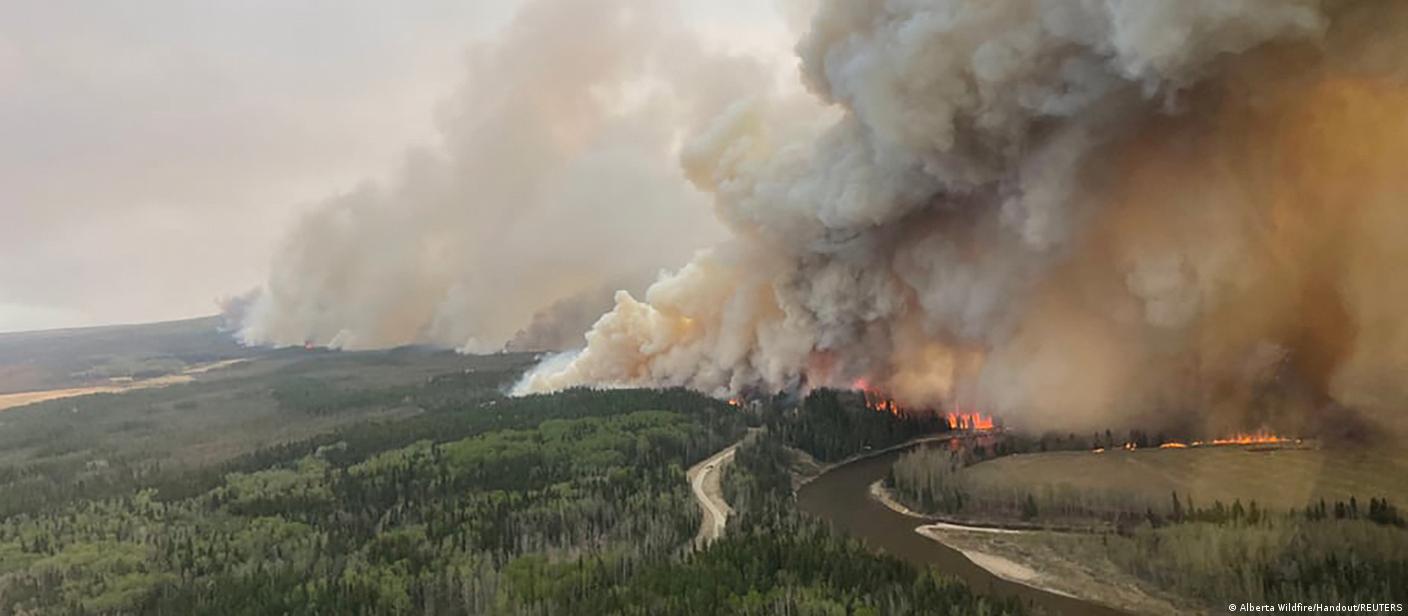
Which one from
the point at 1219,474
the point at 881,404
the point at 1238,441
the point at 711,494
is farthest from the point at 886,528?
the point at 881,404

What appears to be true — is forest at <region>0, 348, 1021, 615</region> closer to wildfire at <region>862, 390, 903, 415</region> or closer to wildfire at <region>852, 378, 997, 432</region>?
wildfire at <region>852, 378, 997, 432</region>

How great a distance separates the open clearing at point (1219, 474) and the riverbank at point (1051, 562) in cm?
707

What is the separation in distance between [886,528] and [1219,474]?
28594mm

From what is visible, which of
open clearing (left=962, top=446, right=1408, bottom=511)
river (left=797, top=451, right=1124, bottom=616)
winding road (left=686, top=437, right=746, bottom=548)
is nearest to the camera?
river (left=797, top=451, right=1124, bottom=616)

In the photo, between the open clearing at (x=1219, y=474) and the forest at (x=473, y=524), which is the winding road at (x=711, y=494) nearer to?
the forest at (x=473, y=524)

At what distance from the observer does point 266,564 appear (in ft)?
261

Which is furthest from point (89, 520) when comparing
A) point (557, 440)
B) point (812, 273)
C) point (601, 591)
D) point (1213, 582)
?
point (1213, 582)

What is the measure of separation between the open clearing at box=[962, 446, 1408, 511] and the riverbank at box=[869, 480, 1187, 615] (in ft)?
23.2

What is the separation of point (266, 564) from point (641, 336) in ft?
269

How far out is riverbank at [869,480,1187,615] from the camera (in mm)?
62406

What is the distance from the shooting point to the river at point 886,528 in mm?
63625

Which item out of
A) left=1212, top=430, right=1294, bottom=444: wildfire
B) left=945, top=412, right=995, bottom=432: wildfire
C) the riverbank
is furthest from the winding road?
left=1212, top=430, right=1294, bottom=444: wildfire

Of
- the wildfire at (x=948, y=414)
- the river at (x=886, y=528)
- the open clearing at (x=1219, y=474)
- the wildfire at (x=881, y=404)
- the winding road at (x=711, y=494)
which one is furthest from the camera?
the wildfire at (x=881, y=404)

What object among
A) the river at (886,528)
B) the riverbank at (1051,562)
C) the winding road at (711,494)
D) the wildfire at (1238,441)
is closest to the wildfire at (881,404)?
the river at (886,528)
